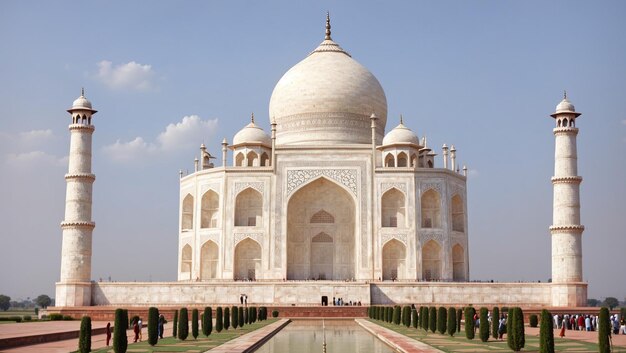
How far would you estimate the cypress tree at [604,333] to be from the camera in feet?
27.6

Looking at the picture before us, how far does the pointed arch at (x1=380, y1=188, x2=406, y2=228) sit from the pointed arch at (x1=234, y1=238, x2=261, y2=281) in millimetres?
3536

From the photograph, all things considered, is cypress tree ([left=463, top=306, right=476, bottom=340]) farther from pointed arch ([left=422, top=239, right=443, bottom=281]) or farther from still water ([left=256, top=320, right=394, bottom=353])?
pointed arch ([left=422, top=239, right=443, bottom=281])

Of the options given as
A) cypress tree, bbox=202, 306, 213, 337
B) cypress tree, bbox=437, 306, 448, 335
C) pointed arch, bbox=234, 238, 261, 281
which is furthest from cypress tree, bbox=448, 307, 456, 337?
pointed arch, bbox=234, 238, 261, 281

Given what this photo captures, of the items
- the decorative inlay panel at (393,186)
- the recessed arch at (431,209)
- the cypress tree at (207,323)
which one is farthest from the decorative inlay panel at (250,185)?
the cypress tree at (207,323)

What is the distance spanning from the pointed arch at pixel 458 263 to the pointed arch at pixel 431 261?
0.74 metres

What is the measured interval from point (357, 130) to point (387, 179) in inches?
123

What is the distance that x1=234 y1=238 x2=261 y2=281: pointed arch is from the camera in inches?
901

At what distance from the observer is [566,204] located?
20.6 m

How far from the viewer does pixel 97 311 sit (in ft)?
62.8

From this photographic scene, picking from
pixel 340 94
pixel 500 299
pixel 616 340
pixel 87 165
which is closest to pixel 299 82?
pixel 340 94

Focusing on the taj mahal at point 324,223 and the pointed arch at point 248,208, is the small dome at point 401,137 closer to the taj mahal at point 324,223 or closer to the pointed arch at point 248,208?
the taj mahal at point 324,223

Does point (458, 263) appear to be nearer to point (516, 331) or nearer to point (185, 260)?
point (185, 260)

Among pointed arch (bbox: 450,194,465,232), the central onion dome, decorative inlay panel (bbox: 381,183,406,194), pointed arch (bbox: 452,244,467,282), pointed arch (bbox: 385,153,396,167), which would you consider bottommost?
pointed arch (bbox: 452,244,467,282)

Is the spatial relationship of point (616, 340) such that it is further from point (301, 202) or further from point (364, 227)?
point (301, 202)
